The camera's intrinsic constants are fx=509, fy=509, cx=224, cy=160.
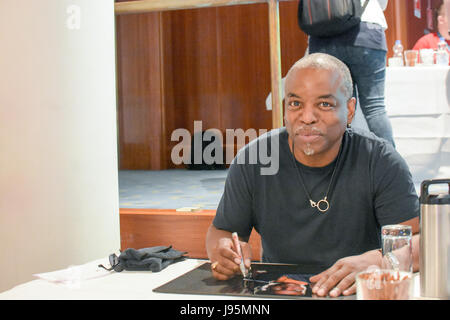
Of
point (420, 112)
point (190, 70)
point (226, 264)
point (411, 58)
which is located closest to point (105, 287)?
point (226, 264)

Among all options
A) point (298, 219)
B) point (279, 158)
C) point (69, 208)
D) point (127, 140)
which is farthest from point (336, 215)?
point (127, 140)

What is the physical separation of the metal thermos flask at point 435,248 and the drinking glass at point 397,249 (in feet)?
0.15

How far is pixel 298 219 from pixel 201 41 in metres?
4.73

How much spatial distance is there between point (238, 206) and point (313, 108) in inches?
14.0

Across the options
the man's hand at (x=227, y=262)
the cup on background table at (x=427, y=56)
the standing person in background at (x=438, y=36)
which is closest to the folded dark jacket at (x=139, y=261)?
the man's hand at (x=227, y=262)

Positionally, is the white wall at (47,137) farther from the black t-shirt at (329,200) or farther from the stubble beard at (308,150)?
the stubble beard at (308,150)

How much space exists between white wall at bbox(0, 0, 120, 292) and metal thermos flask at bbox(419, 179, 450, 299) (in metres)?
1.29

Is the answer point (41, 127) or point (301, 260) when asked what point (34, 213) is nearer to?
point (41, 127)

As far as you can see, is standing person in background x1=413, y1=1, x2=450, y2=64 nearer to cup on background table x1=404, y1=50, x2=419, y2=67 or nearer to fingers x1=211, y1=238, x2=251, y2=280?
cup on background table x1=404, y1=50, x2=419, y2=67

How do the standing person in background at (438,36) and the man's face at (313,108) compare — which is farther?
the standing person in background at (438,36)

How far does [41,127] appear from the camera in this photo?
175 cm

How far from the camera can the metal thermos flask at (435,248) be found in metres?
0.88

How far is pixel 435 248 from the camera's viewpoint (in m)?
0.88

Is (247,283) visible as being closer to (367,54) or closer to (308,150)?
(308,150)
